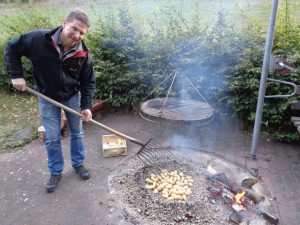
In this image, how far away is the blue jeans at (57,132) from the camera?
11.9 feet

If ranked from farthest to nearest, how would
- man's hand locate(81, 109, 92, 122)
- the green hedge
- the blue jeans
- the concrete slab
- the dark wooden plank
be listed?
the green hedge → the dark wooden plank → man's hand locate(81, 109, 92, 122) → the blue jeans → the concrete slab

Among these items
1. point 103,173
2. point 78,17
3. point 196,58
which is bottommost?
point 103,173

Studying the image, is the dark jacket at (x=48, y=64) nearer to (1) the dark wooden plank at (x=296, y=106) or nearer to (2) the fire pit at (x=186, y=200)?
(2) the fire pit at (x=186, y=200)

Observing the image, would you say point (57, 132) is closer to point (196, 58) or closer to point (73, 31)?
point (73, 31)

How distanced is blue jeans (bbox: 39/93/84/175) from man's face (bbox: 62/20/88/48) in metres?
0.78

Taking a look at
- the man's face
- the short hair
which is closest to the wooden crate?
the man's face

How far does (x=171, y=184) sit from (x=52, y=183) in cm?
148

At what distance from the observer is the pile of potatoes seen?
144 inches

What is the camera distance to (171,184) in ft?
12.5

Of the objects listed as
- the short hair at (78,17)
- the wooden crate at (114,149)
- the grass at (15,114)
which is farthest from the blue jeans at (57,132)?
the grass at (15,114)

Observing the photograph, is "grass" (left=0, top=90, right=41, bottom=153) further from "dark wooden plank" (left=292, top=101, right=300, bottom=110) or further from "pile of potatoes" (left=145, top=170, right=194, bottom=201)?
"dark wooden plank" (left=292, top=101, right=300, bottom=110)

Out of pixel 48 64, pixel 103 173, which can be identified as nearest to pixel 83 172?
pixel 103 173

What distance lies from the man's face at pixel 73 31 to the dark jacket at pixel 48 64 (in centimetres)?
15

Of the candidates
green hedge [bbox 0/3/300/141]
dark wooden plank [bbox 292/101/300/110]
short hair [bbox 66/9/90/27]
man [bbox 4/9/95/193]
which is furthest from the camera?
green hedge [bbox 0/3/300/141]
